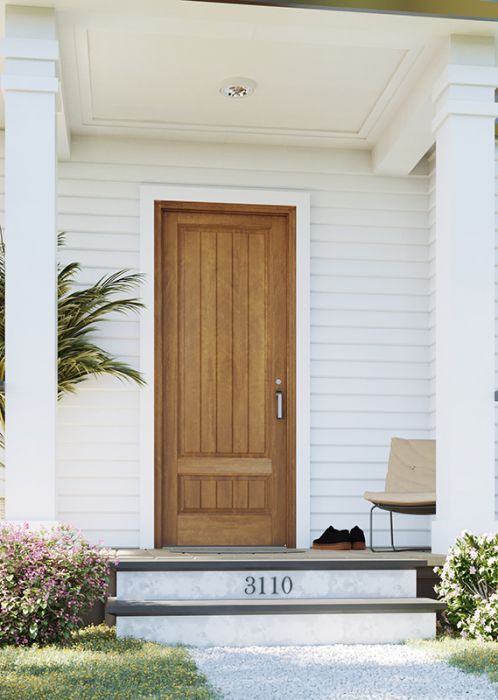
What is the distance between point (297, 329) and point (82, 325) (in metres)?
1.32

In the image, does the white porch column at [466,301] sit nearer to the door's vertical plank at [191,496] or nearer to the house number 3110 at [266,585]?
the house number 3110 at [266,585]

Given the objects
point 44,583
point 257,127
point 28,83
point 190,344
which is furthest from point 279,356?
point 44,583

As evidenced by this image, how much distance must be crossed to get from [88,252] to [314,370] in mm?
1558

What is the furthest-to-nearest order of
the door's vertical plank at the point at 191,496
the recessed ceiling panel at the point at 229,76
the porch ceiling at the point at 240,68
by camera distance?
1. the door's vertical plank at the point at 191,496
2. the recessed ceiling panel at the point at 229,76
3. the porch ceiling at the point at 240,68

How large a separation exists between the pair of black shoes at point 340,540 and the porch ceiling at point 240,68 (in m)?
2.37


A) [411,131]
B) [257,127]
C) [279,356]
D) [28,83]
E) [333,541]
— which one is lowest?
[333,541]

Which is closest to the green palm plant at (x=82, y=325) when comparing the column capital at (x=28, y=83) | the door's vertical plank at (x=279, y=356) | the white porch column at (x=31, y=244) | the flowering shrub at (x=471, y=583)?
the door's vertical plank at (x=279, y=356)

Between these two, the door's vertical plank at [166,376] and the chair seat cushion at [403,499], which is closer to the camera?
the chair seat cushion at [403,499]

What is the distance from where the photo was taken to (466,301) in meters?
4.66

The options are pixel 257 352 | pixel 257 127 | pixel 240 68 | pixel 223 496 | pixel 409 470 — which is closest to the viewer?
pixel 240 68

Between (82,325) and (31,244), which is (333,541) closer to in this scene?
(82,325)

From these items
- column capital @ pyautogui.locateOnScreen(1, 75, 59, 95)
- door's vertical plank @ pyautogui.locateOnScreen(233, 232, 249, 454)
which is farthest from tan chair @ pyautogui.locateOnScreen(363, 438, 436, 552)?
column capital @ pyautogui.locateOnScreen(1, 75, 59, 95)

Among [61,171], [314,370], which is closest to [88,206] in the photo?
[61,171]

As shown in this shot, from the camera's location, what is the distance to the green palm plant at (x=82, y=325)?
229 inches
